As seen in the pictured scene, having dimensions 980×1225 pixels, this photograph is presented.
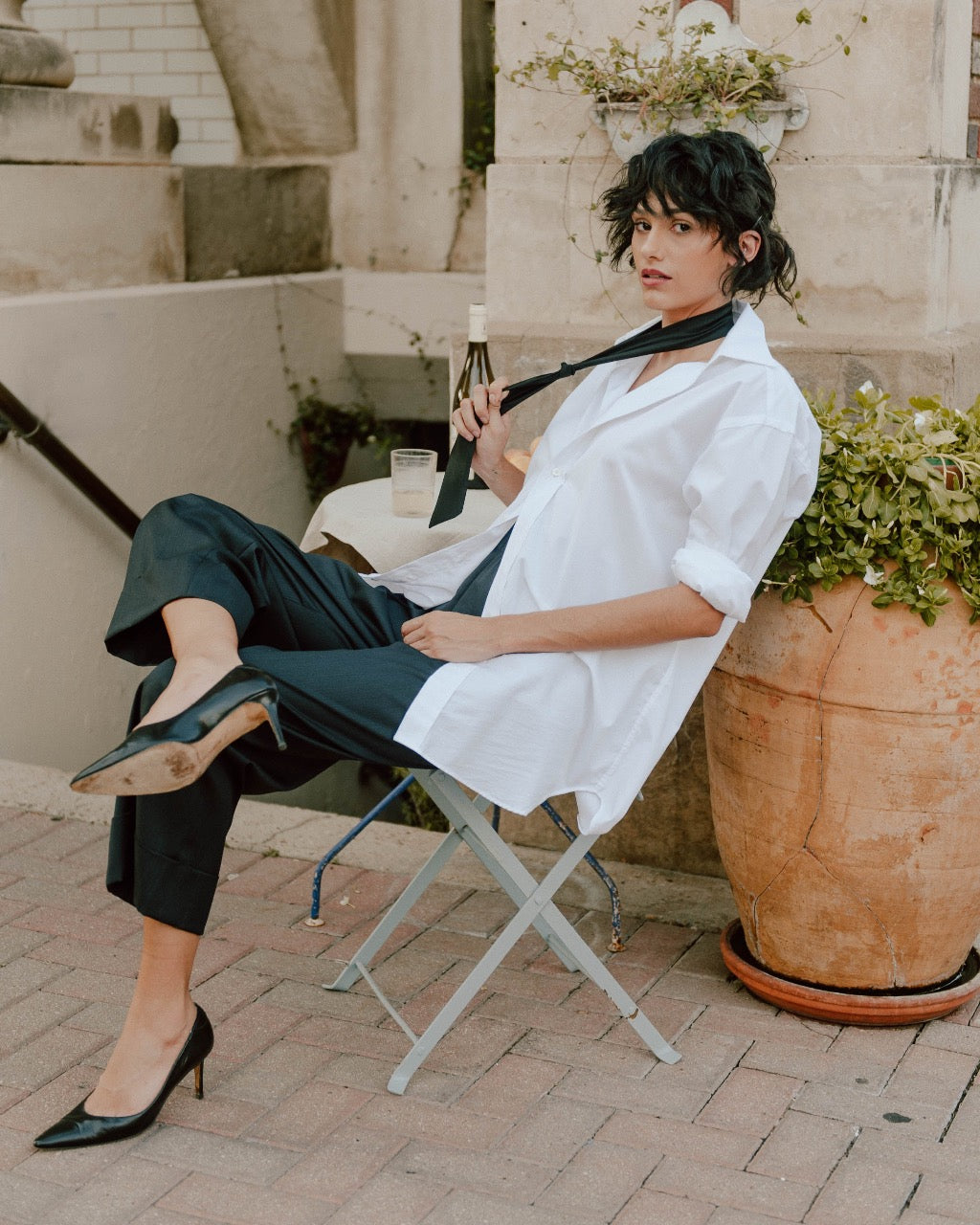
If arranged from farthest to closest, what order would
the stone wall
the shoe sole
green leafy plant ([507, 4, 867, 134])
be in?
the stone wall → green leafy plant ([507, 4, 867, 134]) → the shoe sole

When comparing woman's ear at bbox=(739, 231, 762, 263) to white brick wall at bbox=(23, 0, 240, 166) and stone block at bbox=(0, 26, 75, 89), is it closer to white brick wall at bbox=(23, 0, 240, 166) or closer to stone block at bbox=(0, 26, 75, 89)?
stone block at bbox=(0, 26, 75, 89)

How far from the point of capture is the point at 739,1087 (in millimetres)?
2623

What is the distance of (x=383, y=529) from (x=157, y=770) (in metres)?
1.17

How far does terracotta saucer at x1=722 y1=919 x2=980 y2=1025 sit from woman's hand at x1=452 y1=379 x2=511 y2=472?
107 cm

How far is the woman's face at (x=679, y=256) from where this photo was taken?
2539mm

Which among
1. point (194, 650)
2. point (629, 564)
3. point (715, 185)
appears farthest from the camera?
point (629, 564)

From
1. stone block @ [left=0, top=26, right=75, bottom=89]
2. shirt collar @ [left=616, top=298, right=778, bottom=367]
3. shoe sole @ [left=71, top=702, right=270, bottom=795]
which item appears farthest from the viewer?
stone block @ [left=0, top=26, right=75, bottom=89]

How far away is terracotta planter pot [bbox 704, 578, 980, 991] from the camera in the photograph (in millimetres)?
2641

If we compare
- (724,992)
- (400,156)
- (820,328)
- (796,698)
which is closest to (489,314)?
(820,328)

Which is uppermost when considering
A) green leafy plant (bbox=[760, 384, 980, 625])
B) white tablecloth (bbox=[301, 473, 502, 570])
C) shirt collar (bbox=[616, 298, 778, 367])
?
shirt collar (bbox=[616, 298, 778, 367])

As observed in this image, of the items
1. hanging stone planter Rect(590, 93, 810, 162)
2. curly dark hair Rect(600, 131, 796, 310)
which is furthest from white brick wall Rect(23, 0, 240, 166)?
curly dark hair Rect(600, 131, 796, 310)

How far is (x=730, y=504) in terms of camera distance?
2383 millimetres

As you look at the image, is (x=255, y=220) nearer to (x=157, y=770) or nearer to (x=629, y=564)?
(x=629, y=564)

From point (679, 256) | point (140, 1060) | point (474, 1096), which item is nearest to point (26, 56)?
point (679, 256)
